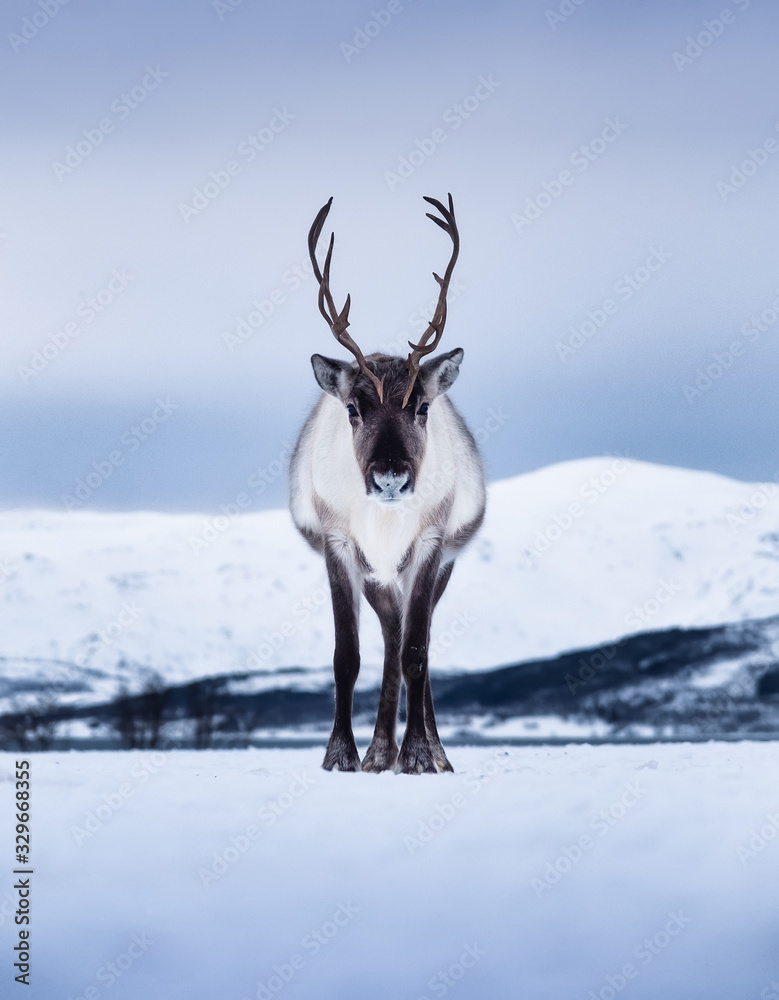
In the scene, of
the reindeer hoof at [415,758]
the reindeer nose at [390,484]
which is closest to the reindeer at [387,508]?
the reindeer hoof at [415,758]

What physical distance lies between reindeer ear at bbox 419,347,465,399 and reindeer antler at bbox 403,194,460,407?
0.09 meters

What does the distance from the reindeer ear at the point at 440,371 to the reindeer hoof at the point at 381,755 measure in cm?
271

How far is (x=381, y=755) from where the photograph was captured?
29.4 ft

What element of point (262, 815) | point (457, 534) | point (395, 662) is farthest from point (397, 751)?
point (262, 815)

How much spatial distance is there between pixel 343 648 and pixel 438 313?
8.53 feet

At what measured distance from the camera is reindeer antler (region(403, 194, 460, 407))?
8336mm

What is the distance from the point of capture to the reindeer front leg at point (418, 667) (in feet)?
27.4

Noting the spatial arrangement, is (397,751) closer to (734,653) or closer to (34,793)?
(34,793)

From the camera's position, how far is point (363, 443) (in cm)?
818

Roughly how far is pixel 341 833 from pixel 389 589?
3.47 meters

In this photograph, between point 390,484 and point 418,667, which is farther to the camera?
point 418,667

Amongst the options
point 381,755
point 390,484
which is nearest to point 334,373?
point 390,484

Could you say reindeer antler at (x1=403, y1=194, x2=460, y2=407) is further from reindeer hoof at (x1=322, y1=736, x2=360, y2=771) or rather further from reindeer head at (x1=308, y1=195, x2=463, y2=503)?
reindeer hoof at (x1=322, y1=736, x2=360, y2=771)

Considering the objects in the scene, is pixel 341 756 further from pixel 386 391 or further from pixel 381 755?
pixel 386 391
